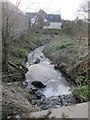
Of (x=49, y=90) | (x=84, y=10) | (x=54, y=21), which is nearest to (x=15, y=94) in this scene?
(x=49, y=90)

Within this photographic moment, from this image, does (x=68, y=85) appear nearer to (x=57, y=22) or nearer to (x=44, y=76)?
(x=44, y=76)

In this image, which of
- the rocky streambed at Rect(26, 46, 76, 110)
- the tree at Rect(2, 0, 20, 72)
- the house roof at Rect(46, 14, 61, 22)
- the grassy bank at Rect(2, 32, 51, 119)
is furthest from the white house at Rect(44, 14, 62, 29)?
the tree at Rect(2, 0, 20, 72)

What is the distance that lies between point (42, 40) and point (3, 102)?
23.3 m

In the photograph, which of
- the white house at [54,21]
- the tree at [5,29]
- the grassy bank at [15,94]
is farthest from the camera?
the white house at [54,21]

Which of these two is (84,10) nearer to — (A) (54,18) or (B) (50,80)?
(B) (50,80)

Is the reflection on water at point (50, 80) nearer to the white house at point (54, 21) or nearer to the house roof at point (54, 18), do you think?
the white house at point (54, 21)

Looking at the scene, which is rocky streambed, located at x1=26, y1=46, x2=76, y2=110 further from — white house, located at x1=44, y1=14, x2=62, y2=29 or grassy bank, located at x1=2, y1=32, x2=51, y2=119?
white house, located at x1=44, y1=14, x2=62, y2=29

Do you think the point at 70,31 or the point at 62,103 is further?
the point at 70,31

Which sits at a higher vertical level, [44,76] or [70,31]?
[70,31]

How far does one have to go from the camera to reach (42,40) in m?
27.1

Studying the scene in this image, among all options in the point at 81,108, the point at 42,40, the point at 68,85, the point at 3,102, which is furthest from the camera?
the point at 42,40

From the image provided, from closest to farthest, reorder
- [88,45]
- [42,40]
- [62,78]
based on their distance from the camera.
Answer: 1. [62,78]
2. [88,45]
3. [42,40]

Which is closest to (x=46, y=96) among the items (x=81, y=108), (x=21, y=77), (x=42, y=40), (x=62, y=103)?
(x=62, y=103)

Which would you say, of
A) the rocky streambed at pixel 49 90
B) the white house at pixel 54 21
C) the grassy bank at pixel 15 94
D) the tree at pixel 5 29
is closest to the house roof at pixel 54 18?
the white house at pixel 54 21
